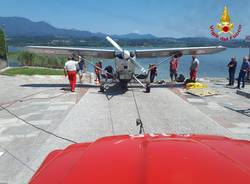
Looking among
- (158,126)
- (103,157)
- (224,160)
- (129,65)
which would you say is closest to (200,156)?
(224,160)

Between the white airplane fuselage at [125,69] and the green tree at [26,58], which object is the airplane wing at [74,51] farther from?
the green tree at [26,58]

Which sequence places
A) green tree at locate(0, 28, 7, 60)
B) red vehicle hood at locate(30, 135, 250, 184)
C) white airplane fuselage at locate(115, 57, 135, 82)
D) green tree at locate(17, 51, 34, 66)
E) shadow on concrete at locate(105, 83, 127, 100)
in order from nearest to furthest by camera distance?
red vehicle hood at locate(30, 135, 250, 184) < shadow on concrete at locate(105, 83, 127, 100) < white airplane fuselage at locate(115, 57, 135, 82) < green tree at locate(0, 28, 7, 60) < green tree at locate(17, 51, 34, 66)

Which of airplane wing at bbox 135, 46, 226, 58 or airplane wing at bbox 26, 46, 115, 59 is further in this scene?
airplane wing at bbox 135, 46, 226, 58

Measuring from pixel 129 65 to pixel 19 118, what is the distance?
6654 mm

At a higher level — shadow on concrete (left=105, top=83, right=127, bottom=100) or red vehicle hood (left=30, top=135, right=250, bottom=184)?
red vehicle hood (left=30, top=135, right=250, bottom=184)

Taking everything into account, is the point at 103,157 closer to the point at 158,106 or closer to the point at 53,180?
the point at 53,180

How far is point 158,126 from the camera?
27.0 feet

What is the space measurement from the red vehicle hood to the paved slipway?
305 cm

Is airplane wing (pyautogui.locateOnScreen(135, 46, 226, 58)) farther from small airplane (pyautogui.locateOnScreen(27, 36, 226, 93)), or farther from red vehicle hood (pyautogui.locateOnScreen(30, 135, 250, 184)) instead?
red vehicle hood (pyautogui.locateOnScreen(30, 135, 250, 184))

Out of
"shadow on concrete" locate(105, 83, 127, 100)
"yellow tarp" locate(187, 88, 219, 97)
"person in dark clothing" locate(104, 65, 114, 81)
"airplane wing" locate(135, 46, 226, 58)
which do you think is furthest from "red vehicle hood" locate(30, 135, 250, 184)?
"airplane wing" locate(135, 46, 226, 58)

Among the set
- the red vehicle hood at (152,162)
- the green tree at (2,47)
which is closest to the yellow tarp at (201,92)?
the red vehicle hood at (152,162)

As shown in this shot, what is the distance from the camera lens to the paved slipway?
6.57 metres

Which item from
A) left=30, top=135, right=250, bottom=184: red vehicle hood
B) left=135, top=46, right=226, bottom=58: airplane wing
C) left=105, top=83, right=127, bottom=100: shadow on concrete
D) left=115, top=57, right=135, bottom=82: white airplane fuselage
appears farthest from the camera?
left=135, top=46, right=226, bottom=58: airplane wing

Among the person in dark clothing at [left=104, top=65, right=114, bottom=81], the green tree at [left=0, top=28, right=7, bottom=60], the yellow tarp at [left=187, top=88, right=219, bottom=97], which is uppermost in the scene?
the green tree at [left=0, top=28, right=7, bottom=60]
